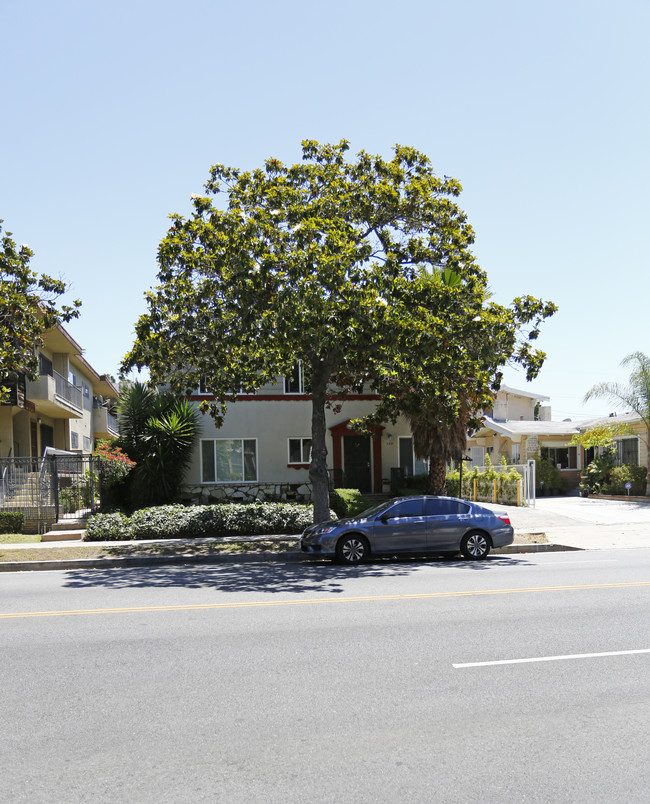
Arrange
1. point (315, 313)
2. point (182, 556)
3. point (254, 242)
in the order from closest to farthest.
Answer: point (315, 313) → point (254, 242) → point (182, 556)

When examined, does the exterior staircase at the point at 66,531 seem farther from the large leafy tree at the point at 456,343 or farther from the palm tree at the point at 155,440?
the large leafy tree at the point at 456,343

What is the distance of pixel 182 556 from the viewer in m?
16.4

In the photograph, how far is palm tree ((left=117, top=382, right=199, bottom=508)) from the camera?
24.5 meters

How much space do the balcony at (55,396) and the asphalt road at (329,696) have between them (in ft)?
55.5

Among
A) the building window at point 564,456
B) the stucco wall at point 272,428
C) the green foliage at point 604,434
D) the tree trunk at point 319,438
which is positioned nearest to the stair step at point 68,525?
the stucco wall at point 272,428

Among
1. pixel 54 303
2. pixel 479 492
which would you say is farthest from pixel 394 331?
pixel 479 492

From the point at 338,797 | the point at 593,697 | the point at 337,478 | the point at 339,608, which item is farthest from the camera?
the point at 337,478

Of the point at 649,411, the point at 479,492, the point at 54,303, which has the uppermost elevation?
the point at 54,303

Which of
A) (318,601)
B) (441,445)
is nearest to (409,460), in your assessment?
(441,445)

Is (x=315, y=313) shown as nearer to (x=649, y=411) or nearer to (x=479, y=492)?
(x=479, y=492)

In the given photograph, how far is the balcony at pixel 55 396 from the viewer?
27172 mm

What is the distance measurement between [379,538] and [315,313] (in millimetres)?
4699

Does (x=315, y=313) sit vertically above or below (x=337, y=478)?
above

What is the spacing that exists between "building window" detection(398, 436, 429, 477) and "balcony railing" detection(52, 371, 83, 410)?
13423mm
